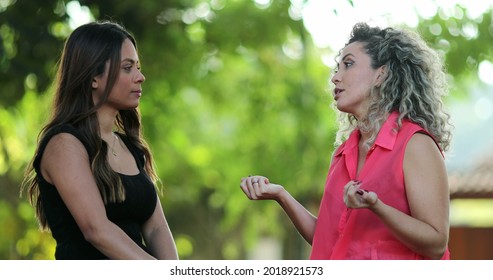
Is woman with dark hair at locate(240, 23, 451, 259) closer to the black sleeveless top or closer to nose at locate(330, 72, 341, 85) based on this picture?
nose at locate(330, 72, 341, 85)

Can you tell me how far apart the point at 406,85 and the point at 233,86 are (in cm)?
845

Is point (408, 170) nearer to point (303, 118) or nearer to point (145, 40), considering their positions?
point (145, 40)

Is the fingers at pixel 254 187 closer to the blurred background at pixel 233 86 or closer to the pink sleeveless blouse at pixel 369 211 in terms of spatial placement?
the pink sleeveless blouse at pixel 369 211

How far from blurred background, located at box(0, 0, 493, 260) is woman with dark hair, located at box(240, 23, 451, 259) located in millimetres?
2837

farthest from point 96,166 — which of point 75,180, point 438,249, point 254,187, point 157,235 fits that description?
point 438,249

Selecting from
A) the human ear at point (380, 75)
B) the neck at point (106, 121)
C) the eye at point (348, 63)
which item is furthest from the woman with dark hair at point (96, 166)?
the human ear at point (380, 75)

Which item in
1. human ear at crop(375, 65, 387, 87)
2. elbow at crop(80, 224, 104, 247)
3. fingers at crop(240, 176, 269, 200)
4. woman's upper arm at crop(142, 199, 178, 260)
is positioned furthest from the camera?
woman's upper arm at crop(142, 199, 178, 260)

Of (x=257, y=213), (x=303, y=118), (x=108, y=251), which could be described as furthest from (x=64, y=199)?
(x=257, y=213)

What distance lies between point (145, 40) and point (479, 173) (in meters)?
8.51

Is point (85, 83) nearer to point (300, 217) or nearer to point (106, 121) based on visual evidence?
point (106, 121)

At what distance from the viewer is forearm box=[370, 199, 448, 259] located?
8.35 ft

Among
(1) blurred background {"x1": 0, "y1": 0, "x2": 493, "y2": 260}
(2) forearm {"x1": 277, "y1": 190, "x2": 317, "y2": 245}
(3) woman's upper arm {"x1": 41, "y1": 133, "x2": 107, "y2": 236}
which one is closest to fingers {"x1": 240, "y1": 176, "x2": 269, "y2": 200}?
(2) forearm {"x1": 277, "y1": 190, "x2": 317, "y2": 245}

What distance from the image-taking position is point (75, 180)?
2725mm

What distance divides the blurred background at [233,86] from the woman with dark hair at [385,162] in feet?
9.31
